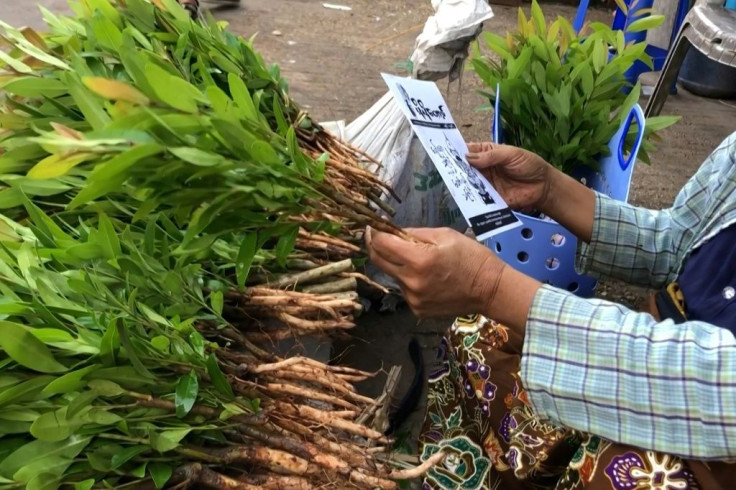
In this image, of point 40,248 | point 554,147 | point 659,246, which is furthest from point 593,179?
point 40,248

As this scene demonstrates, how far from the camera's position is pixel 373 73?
3801 mm

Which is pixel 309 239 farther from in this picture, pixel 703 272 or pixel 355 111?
pixel 355 111

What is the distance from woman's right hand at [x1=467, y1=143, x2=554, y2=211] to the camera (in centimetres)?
143

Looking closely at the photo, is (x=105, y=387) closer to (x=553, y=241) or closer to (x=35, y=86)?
(x=35, y=86)

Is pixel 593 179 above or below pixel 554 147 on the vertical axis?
below

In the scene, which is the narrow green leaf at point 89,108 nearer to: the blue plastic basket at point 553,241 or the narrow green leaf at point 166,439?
the narrow green leaf at point 166,439

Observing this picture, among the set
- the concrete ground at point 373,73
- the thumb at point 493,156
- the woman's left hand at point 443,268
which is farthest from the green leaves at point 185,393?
the concrete ground at point 373,73

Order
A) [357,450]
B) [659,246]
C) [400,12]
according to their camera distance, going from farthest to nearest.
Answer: [400,12] → [659,246] → [357,450]

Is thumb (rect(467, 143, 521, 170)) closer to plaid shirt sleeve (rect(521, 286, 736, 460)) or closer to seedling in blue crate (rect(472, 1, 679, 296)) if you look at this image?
seedling in blue crate (rect(472, 1, 679, 296))

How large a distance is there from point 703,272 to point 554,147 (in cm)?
75

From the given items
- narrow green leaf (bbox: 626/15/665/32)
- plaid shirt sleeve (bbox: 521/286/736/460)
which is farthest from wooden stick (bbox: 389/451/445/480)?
narrow green leaf (bbox: 626/15/665/32)

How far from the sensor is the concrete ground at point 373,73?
2.98 metres

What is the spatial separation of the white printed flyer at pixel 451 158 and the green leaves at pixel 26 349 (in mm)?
725

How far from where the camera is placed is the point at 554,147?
1830 mm
